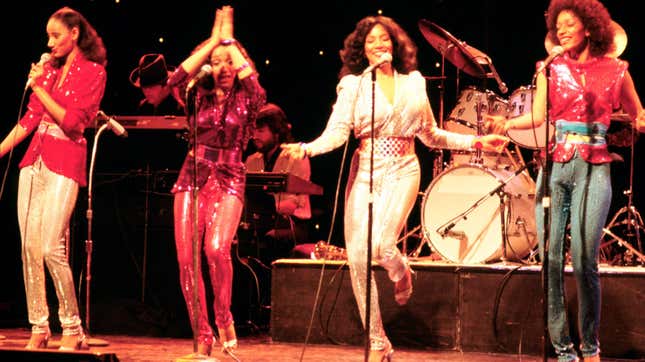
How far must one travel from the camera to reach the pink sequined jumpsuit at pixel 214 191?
6.31m

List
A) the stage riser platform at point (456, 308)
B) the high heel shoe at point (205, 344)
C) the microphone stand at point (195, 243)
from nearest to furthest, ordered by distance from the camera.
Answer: the microphone stand at point (195, 243), the high heel shoe at point (205, 344), the stage riser platform at point (456, 308)

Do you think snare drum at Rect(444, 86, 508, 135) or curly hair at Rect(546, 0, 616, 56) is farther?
snare drum at Rect(444, 86, 508, 135)

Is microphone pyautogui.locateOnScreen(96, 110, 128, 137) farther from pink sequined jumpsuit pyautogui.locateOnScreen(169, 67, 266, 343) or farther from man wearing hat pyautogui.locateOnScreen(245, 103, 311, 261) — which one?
man wearing hat pyautogui.locateOnScreen(245, 103, 311, 261)

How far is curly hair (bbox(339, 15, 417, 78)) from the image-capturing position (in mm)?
6355

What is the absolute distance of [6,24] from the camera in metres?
9.73

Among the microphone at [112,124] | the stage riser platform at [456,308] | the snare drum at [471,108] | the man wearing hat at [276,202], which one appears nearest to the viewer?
the microphone at [112,124]

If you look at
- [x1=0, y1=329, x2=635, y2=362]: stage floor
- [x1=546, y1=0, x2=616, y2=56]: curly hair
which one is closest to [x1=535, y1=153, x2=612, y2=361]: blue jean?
[x1=546, y1=0, x2=616, y2=56]: curly hair

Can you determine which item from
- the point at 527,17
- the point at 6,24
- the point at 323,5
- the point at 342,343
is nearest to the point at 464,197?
the point at 342,343

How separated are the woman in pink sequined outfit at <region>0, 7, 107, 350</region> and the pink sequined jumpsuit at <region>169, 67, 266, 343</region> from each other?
0.67 meters

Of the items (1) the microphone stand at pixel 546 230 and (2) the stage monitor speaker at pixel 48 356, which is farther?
(1) the microphone stand at pixel 546 230

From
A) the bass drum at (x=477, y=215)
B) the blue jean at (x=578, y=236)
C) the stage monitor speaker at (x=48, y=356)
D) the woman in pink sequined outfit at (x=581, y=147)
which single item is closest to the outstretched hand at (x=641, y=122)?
the woman in pink sequined outfit at (x=581, y=147)

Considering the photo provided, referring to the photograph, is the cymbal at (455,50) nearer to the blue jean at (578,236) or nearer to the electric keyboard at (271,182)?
the electric keyboard at (271,182)

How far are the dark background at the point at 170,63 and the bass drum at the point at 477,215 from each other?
1.70 metres

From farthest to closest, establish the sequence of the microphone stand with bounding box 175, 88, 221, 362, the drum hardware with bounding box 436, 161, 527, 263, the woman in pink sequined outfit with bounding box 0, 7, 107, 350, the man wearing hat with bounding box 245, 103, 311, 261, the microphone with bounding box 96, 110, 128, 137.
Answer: the man wearing hat with bounding box 245, 103, 311, 261 < the drum hardware with bounding box 436, 161, 527, 263 < the microphone with bounding box 96, 110, 128, 137 < the woman in pink sequined outfit with bounding box 0, 7, 107, 350 < the microphone stand with bounding box 175, 88, 221, 362
